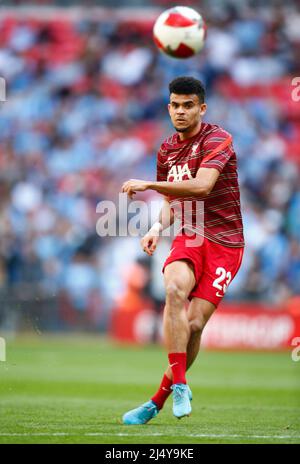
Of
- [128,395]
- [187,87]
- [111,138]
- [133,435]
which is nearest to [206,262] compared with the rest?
[187,87]

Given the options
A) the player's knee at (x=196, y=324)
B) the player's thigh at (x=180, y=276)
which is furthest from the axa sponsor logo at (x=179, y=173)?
the player's knee at (x=196, y=324)

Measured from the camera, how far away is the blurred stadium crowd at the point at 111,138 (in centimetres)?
1948

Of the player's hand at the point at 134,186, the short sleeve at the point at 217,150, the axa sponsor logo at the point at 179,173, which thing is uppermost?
the short sleeve at the point at 217,150

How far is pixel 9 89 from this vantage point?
72.7 feet

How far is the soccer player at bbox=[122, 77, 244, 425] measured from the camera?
730cm

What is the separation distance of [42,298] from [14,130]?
181 inches

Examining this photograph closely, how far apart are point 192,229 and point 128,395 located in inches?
128

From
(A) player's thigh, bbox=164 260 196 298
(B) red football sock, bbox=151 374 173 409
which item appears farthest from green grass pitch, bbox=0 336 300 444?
(A) player's thigh, bbox=164 260 196 298

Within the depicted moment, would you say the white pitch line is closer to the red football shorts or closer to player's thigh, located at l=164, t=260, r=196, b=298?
player's thigh, located at l=164, t=260, r=196, b=298

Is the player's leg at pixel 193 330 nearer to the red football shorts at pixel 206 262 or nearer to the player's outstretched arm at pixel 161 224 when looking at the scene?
the red football shorts at pixel 206 262

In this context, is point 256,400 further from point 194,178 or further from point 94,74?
point 94,74

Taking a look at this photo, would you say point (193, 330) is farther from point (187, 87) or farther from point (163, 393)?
point (187, 87)

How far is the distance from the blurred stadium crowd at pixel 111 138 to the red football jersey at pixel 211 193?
34.4 feet
